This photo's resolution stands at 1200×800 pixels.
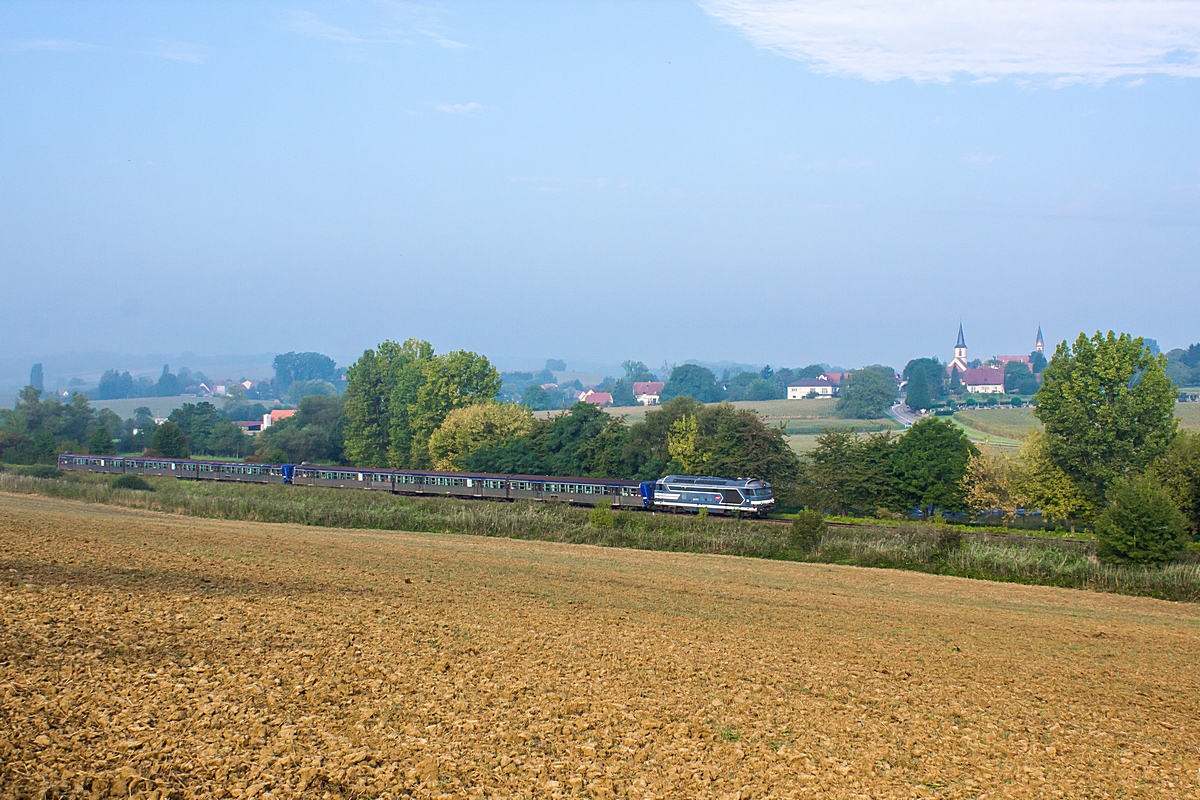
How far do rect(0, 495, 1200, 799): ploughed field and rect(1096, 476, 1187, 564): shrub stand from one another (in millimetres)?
12584

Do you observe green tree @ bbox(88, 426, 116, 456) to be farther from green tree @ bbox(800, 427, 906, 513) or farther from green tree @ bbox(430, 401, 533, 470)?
green tree @ bbox(800, 427, 906, 513)

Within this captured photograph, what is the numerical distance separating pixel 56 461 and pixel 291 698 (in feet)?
311

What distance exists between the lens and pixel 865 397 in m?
155

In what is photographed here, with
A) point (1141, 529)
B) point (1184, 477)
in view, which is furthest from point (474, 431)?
point (1141, 529)

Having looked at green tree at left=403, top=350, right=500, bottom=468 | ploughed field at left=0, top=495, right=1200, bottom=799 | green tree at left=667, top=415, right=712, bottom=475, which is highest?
green tree at left=403, top=350, right=500, bottom=468

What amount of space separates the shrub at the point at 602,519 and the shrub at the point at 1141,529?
2358cm

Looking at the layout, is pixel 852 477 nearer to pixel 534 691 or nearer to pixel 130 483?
pixel 534 691

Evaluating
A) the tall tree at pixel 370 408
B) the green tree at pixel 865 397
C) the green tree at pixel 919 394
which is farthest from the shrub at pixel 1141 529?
the green tree at pixel 919 394

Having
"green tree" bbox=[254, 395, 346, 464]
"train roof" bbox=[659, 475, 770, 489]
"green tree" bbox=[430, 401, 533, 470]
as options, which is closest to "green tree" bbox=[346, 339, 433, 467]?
"green tree" bbox=[254, 395, 346, 464]

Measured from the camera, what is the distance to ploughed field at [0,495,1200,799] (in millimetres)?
11289

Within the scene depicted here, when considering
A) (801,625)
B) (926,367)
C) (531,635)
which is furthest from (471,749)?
(926,367)

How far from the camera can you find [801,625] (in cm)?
2233

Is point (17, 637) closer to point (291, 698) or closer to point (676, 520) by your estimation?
point (291, 698)

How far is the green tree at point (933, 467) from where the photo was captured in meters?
54.6
